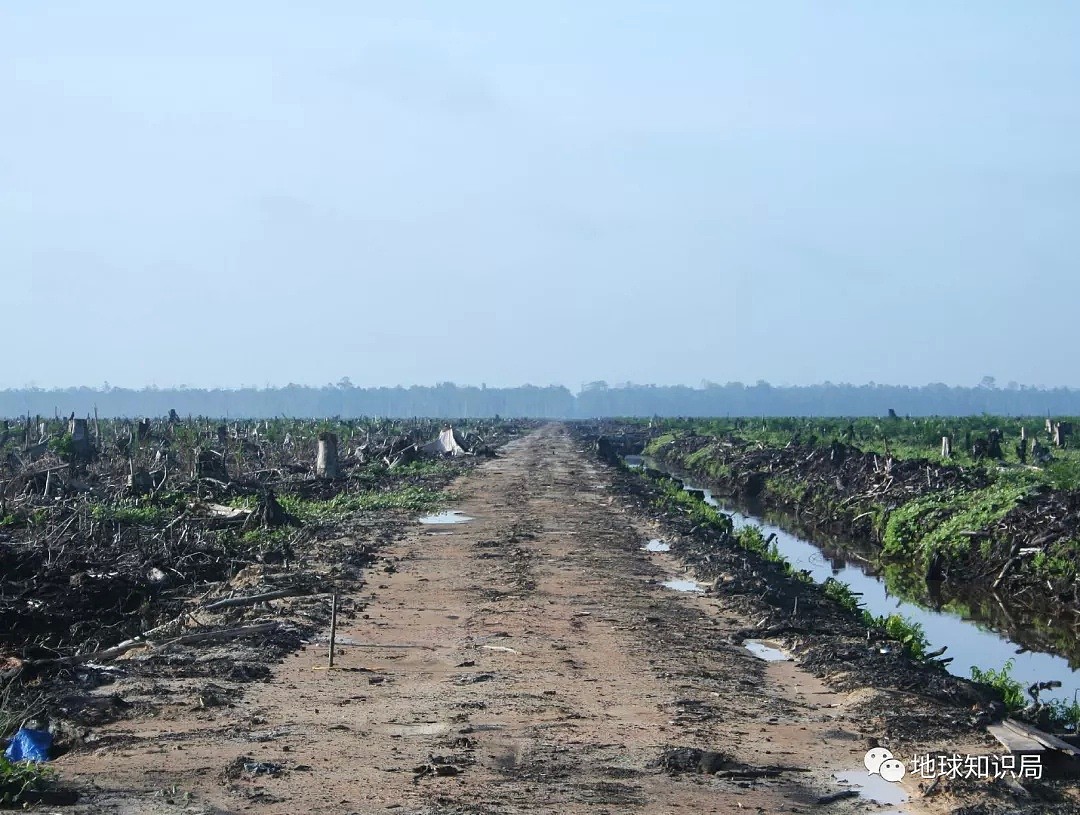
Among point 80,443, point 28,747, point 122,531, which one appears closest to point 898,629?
point 28,747

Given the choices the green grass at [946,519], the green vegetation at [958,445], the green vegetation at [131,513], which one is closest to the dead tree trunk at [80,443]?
the green vegetation at [131,513]

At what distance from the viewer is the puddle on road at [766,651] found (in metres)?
11.6

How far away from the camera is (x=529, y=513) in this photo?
85.8ft

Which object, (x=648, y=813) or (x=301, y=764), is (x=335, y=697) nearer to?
(x=301, y=764)

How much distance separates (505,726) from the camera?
845 cm

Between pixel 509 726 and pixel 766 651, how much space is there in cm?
430

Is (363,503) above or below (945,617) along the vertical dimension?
above

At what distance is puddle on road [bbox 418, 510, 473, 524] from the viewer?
24391 millimetres

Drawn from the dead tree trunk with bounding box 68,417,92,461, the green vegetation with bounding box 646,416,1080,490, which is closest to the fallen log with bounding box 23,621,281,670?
the green vegetation with bounding box 646,416,1080,490

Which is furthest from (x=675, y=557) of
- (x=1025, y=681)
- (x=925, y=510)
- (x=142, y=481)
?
(x=142, y=481)

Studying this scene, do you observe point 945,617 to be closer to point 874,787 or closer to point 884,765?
point 884,765

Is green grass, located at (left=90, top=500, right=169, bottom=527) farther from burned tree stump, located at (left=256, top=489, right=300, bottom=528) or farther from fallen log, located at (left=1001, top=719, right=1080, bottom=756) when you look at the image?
fallen log, located at (left=1001, top=719, right=1080, bottom=756)

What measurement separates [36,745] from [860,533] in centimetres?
2157

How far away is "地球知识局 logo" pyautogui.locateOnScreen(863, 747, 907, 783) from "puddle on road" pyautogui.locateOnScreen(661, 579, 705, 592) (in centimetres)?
787
